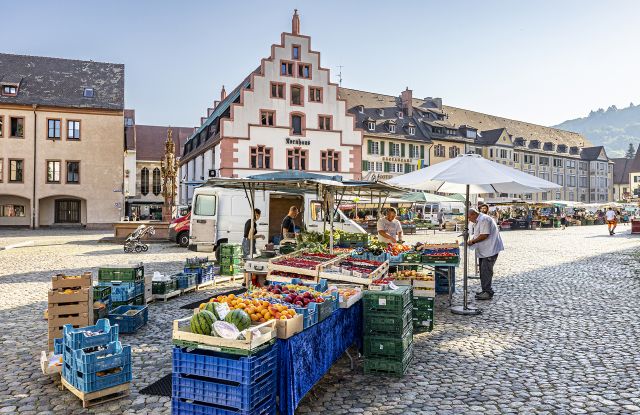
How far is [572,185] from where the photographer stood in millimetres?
84688

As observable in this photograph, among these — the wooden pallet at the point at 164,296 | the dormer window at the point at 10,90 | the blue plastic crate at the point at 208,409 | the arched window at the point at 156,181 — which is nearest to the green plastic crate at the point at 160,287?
the wooden pallet at the point at 164,296

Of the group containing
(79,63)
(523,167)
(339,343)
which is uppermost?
(79,63)

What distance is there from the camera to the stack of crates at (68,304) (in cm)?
713

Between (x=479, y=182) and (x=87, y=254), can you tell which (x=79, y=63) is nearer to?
(x=87, y=254)

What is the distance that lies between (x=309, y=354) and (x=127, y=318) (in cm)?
393

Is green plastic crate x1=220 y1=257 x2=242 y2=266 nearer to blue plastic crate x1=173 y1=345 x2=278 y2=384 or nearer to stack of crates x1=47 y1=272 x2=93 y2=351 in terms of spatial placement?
stack of crates x1=47 y1=272 x2=93 y2=351

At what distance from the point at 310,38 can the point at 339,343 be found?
118 feet

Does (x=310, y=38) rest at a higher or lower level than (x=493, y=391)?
higher

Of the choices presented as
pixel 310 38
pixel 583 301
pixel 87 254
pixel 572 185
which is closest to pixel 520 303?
pixel 583 301

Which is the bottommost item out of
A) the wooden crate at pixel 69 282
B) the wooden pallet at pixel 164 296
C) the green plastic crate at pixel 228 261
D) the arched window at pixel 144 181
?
the wooden pallet at pixel 164 296

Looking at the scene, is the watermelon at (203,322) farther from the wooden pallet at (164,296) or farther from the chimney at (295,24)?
the chimney at (295,24)

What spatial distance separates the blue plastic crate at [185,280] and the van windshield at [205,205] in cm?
704

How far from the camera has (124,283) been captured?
914 cm

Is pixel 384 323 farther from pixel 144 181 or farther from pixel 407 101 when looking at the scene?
pixel 144 181
